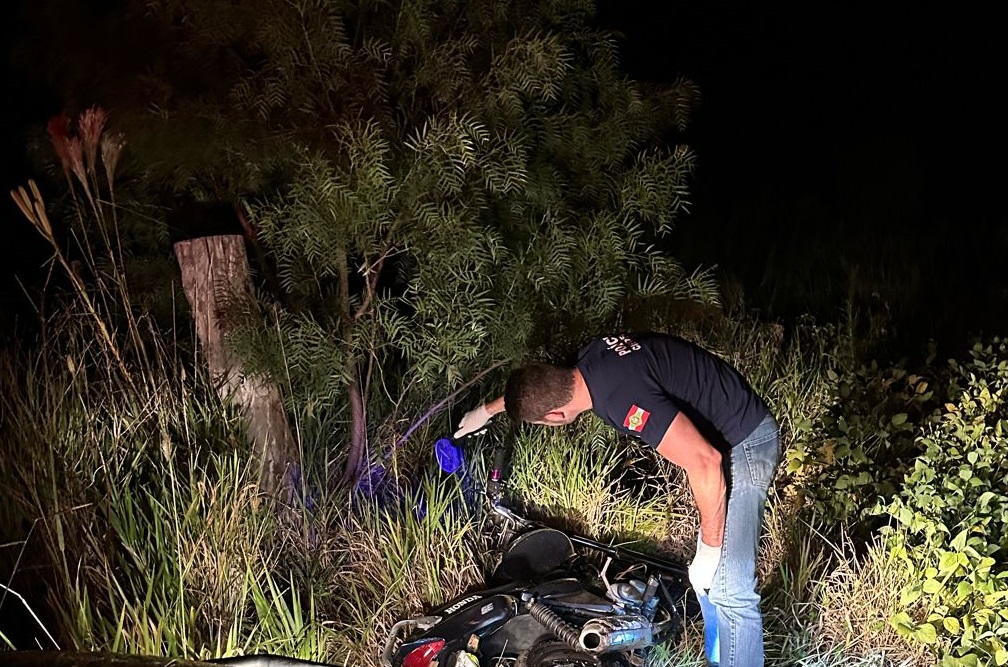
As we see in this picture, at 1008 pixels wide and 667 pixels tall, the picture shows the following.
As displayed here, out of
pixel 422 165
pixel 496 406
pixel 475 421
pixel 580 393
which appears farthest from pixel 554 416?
pixel 422 165

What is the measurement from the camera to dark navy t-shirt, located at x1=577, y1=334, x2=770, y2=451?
3469mm

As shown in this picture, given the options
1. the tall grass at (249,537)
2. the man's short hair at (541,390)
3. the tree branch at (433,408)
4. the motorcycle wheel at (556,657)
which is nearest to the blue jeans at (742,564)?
the tall grass at (249,537)

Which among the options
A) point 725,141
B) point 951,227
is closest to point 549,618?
point 951,227

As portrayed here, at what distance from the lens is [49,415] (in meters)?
4.09

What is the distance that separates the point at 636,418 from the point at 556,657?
0.89m

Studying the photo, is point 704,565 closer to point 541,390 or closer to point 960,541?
point 541,390

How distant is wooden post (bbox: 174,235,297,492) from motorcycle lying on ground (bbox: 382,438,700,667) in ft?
2.83

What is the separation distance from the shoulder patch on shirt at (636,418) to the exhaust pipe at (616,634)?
0.73 meters

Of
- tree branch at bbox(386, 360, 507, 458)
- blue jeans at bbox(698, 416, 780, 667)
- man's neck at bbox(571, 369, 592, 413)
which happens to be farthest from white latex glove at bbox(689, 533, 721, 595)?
tree branch at bbox(386, 360, 507, 458)

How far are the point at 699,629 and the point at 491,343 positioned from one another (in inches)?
61.3

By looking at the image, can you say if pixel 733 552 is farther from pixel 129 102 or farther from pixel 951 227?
pixel 951 227

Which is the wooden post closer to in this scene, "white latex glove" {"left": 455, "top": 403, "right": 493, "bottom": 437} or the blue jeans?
"white latex glove" {"left": 455, "top": 403, "right": 493, "bottom": 437}

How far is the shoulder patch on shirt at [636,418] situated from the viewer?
3391 millimetres

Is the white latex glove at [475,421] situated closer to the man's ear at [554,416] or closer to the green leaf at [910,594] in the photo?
the man's ear at [554,416]
